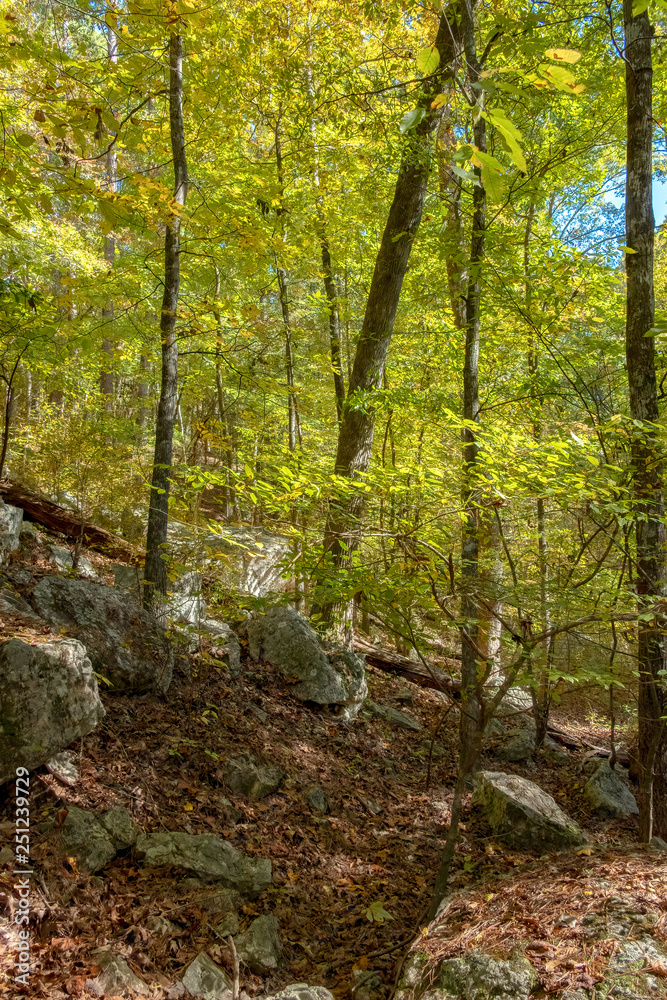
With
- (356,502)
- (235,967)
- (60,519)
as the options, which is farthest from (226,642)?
(235,967)

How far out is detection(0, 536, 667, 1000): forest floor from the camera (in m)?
2.62

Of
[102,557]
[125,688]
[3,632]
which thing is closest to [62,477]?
[102,557]

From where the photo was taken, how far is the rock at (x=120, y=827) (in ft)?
10.6

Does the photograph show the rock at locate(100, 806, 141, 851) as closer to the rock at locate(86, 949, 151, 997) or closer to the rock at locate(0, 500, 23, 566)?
the rock at locate(86, 949, 151, 997)

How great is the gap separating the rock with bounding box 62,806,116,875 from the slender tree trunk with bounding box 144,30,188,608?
85.0 inches

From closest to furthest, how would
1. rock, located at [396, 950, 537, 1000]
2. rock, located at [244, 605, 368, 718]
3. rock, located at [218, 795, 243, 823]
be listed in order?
rock, located at [396, 950, 537, 1000]
rock, located at [218, 795, 243, 823]
rock, located at [244, 605, 368, 718]

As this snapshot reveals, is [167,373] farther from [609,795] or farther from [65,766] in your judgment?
[609,795]

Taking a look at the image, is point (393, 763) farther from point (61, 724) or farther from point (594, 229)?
point (594, 229)

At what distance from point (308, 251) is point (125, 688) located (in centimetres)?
575

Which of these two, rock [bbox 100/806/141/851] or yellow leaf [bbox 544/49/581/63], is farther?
rock [bbox 100/806/141/851]

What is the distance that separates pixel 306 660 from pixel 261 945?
321 centimetres

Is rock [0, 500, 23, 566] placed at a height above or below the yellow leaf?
below

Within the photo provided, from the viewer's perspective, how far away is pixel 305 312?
40.3 feet

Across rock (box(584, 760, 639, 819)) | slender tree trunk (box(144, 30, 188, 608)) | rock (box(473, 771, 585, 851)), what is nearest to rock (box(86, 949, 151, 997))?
slender tree trunk (box(144, 30, 188, 608))
